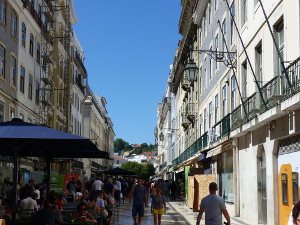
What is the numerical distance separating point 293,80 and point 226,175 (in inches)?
514

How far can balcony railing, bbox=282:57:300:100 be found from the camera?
1291 centimetres

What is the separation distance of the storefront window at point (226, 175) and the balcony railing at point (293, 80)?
10379mm

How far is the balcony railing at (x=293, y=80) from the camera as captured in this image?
42.4ft

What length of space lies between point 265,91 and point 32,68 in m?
19.7

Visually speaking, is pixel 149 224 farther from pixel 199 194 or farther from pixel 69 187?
pixel 69 187

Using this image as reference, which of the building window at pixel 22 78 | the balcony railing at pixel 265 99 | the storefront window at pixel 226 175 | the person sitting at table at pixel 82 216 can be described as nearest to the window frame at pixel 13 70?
the building window at pixel 22 78

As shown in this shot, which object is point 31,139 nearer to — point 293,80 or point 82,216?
point 82,216

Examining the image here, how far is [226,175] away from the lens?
84.9 ft

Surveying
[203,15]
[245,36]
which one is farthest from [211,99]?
[245,36]

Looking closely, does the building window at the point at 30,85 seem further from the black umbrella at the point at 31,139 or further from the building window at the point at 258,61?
the black umbrella at the point at 31,139

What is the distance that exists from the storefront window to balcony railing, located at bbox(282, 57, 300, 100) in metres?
10.4

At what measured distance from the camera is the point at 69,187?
25.8 meters

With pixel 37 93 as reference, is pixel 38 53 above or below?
above

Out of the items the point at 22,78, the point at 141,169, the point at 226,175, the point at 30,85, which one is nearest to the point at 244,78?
the point at 226,175
